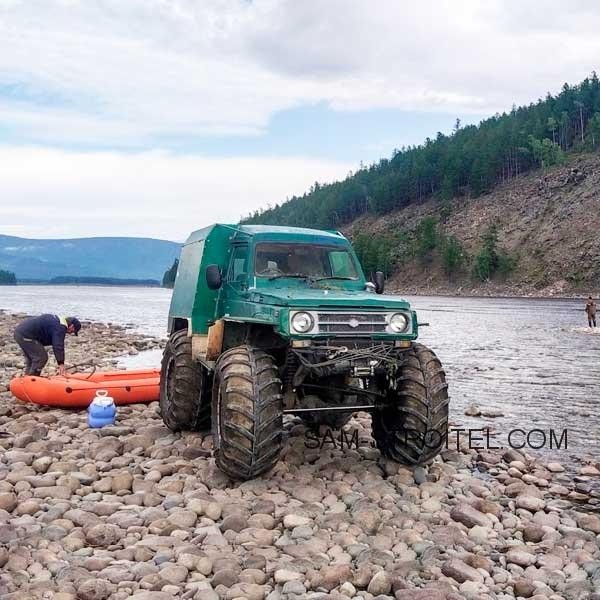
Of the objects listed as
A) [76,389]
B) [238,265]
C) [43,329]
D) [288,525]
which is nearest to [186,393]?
[238,265]

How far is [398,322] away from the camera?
9.02 m

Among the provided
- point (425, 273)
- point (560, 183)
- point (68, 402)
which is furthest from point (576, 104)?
point (68, 402)

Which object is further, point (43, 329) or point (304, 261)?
point (43, 329)

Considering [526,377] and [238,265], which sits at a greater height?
[238,265]

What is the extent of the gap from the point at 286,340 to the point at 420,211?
126217 mm

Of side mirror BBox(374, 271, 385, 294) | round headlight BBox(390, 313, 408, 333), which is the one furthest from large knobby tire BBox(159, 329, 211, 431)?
round headlight BBox(390, 313, 408, 333)

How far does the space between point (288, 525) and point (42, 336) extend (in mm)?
8690

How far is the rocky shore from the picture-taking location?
6.13m

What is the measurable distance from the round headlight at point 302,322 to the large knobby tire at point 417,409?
1.55 m

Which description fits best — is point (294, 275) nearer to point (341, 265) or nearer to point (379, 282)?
point (341, 265)

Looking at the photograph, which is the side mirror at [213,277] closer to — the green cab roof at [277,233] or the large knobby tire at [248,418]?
the green cab roof at [277,233]

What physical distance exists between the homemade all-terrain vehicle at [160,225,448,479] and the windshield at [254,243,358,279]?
2 centimetres

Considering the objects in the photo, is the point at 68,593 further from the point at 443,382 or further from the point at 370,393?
the point at 443,382

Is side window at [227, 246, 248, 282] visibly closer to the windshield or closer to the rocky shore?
the windshield
